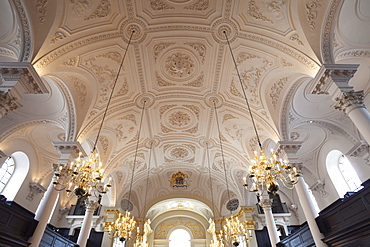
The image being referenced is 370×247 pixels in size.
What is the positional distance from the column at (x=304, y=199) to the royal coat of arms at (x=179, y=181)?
10.3 meters

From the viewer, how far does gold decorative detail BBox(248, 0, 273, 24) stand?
7184 mm

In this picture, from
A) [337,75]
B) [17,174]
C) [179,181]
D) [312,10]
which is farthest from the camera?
[179,181]

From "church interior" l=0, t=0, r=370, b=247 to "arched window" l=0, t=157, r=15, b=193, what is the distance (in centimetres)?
8

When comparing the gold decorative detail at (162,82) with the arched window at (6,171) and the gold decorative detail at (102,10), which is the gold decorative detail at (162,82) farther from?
the arched window at (6,171)

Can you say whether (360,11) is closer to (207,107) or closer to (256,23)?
(256,23)

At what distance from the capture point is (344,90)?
235 inches

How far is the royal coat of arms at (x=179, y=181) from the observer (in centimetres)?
1781

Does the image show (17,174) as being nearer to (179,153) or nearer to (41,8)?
(179,153)

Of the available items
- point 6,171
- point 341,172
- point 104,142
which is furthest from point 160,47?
point 341,172

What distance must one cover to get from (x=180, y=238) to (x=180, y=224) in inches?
50.3

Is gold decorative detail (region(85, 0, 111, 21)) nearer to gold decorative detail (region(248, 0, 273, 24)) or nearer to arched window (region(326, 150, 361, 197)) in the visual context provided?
gold decorative detail (region(248, 0, 273, 24))

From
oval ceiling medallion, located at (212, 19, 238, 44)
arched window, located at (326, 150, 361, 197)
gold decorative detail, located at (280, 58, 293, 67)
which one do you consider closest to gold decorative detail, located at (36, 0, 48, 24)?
oval ceiling medallion, located at (212, 19, 238, 44)

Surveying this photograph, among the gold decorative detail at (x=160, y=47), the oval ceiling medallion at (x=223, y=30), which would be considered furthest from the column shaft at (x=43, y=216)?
the oval ceiling medallion at (x=223, y=30)

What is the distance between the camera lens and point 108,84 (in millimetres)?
9523
